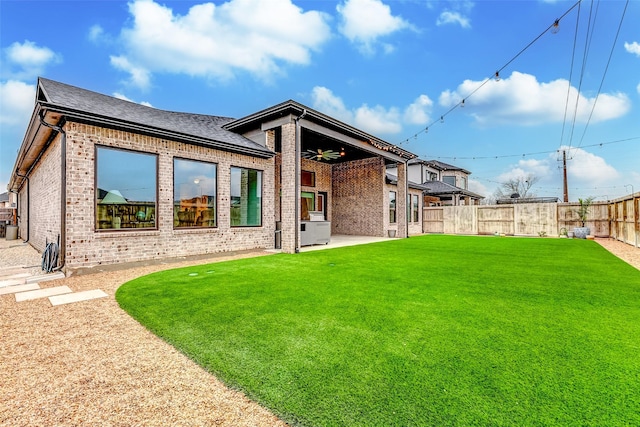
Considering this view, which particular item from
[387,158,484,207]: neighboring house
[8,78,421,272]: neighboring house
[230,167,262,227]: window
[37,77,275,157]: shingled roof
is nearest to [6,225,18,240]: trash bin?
[8,78,421,272]: neighboring house

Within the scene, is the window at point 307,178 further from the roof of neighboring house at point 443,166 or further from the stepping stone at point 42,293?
the roof of neighboring house at point 443,166

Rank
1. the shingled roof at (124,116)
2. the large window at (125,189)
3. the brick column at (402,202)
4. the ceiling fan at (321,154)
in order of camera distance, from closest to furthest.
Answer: the shingled roof at (124,116) < the large window at (125,189) < the ceiling fan at (321,154) < the brick column at (402,202)

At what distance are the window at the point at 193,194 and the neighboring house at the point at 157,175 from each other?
0.09ft

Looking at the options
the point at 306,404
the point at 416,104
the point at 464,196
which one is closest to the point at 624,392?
the point at 306,404

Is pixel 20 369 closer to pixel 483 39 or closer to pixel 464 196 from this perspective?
pixel 483 39

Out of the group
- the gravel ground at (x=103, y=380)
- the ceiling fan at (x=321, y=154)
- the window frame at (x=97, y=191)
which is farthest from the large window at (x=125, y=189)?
the ceiling fan at (x=321, y=154)

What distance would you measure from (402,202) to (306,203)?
4.78 meters

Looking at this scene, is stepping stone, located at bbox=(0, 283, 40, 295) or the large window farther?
the large window

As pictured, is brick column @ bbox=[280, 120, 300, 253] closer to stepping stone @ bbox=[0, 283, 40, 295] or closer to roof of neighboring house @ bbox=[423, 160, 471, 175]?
stepping stone @ bbox=[0, 283, 40, 295]

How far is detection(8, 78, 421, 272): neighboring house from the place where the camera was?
17.6 feet

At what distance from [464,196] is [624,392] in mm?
23358

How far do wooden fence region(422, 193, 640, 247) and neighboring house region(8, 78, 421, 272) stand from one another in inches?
325

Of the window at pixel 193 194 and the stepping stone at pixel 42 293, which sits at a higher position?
the window at pixel 193 194

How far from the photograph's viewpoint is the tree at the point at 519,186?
1371 inches
